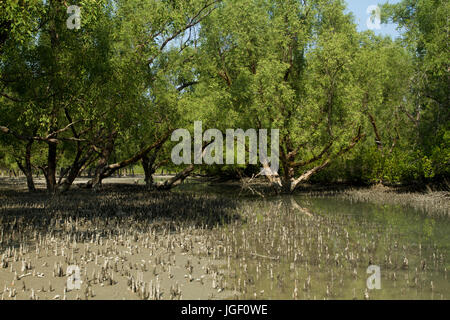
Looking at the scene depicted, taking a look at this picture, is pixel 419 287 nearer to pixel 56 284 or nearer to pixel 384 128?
pixel 56 284

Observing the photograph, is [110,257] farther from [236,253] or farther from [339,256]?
[339,256]

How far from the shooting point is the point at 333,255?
8.66m

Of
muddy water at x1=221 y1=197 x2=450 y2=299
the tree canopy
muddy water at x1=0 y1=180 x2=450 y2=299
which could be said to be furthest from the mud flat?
the tree canopy

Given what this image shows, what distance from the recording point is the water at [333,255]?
636 cm

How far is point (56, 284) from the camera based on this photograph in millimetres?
6570

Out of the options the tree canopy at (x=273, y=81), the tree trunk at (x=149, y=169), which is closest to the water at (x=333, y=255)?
the tree canopy at (x=273, y=81)

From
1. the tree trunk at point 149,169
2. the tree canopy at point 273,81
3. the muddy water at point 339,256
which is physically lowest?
the muddy water at point 339,256

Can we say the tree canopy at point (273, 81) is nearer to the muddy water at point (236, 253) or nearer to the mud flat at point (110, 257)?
the mud flat at point (110, 257)

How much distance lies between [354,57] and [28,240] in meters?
22.9

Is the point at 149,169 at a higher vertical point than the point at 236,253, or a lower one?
higher

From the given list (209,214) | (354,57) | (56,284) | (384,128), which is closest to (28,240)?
(56,284)

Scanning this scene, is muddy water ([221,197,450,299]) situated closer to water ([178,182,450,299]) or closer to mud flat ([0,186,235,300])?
water ([178,182,450,299])

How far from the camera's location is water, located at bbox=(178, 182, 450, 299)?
6.36 meters

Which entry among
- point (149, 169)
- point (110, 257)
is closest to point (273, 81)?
point (149, 169)
